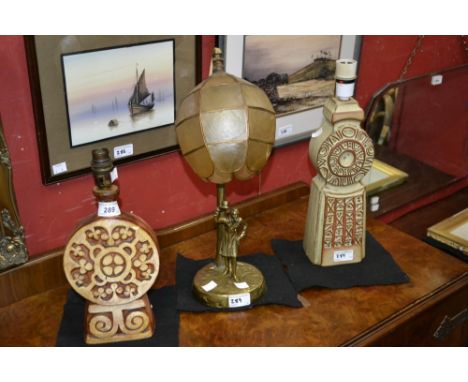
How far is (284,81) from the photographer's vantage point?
185 cm

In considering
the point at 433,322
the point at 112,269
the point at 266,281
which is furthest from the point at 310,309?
the point at 112,269

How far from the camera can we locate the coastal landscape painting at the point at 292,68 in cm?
176

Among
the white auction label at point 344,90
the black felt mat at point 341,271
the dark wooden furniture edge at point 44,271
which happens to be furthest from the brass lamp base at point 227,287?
the white auction label at point 344,90

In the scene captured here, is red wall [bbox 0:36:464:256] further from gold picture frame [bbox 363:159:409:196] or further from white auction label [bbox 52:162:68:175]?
gold picture frame [bbox 363:159:409:196]

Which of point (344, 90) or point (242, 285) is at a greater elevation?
point (344, 90)

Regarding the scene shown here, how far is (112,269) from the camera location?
55.4 inches

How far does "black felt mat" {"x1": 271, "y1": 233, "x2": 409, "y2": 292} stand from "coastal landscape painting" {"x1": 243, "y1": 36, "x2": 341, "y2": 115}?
45cm

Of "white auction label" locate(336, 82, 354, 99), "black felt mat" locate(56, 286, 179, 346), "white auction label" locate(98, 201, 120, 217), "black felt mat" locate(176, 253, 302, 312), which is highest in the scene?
"white auction label" locate(336, 82, 354, 99)

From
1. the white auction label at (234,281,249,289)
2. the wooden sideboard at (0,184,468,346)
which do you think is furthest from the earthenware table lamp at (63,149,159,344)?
the white auction label at (234,281,249,289)

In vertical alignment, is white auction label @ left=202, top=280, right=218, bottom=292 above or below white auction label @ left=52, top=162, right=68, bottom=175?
below

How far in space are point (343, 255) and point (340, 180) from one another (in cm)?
22

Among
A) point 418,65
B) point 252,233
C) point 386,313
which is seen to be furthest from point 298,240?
point 418,65

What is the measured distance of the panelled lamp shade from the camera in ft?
4.33

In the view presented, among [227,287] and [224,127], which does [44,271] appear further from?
[224,127]
